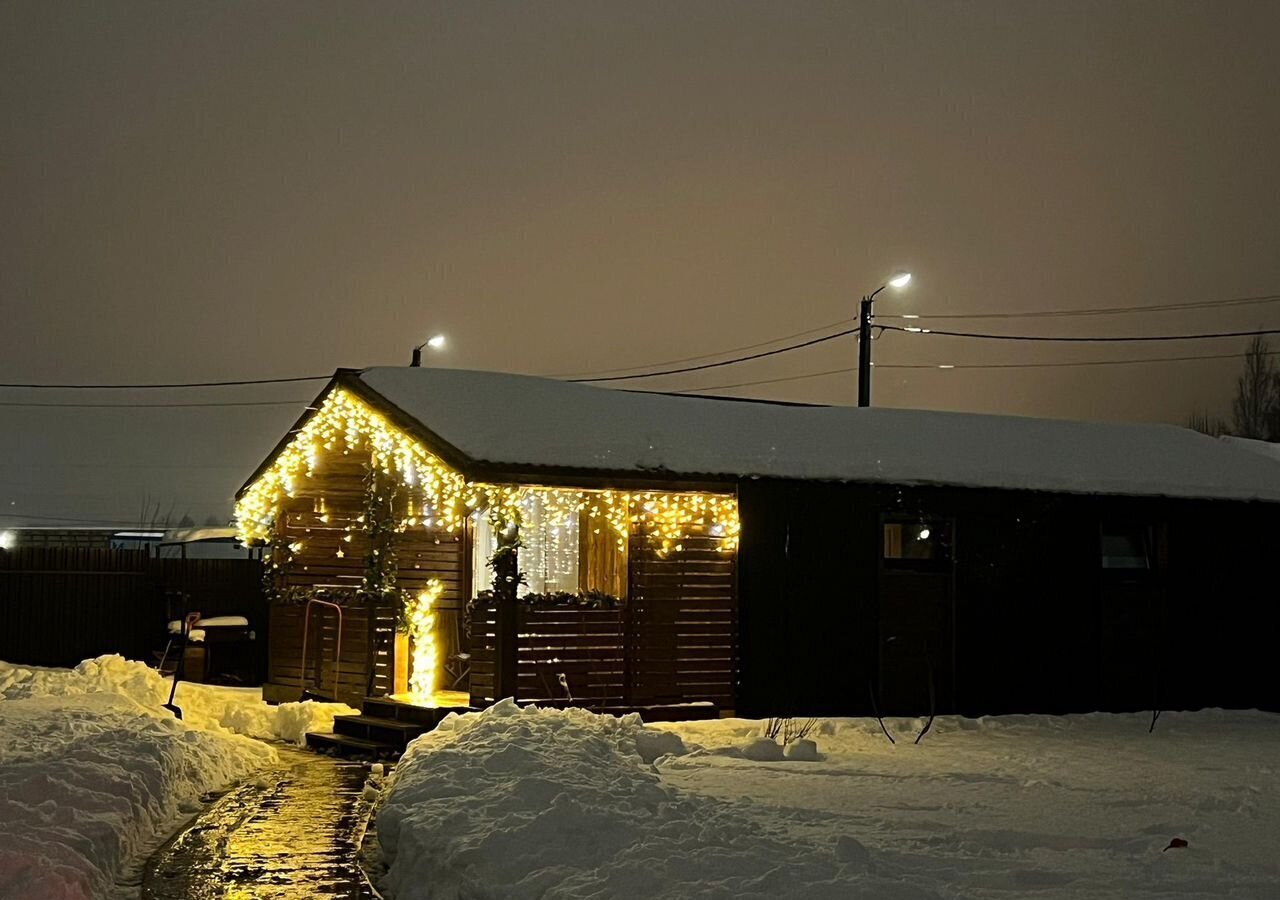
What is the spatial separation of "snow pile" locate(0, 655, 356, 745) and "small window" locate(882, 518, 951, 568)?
23.2ft

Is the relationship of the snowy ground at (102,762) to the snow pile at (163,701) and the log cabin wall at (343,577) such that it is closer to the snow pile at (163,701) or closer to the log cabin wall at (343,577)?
the snow pile at (163,701)

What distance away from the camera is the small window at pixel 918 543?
17.4 meters

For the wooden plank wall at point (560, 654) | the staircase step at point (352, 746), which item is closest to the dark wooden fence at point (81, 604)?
the staircase step at point (352, 746)

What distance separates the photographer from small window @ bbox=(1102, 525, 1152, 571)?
18.4m

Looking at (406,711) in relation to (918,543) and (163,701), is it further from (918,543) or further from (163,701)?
(918,543)

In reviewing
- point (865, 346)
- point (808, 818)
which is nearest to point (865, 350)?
point (865, 346)

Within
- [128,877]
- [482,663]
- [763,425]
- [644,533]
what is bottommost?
[128,877]

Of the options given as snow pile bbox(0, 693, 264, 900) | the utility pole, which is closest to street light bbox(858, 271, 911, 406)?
the utility pole

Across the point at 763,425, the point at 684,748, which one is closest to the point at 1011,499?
the point at 763,425

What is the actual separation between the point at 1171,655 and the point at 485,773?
11667 mm

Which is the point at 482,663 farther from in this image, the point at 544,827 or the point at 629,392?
the point at 544,827

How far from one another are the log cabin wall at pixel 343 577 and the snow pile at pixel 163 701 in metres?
0.54

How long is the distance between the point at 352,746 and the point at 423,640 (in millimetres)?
2304

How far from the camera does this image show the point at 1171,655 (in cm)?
1844
